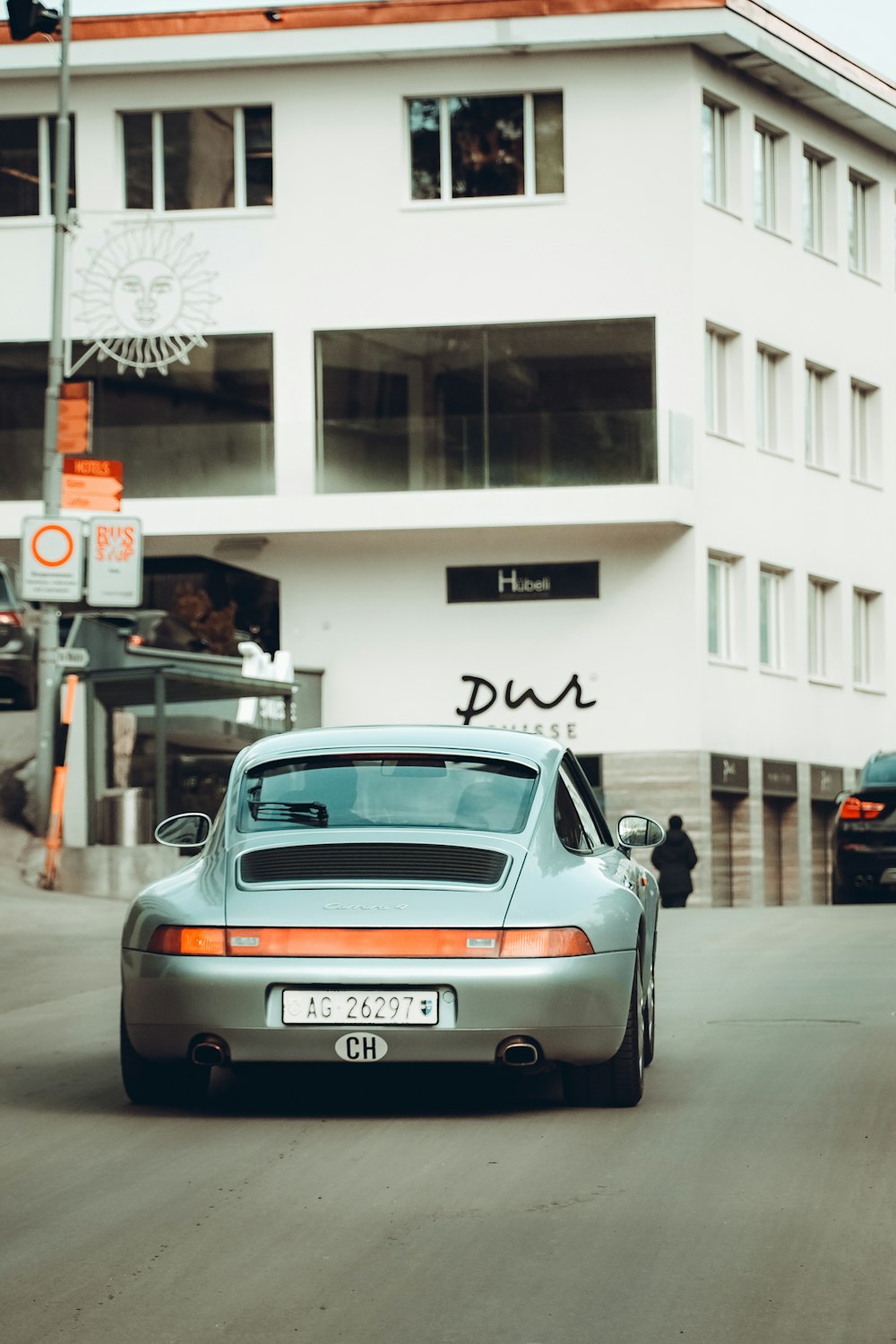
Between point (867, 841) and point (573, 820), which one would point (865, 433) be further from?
point (573, 820)

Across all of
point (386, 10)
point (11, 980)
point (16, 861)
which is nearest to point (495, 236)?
point (386, 10)

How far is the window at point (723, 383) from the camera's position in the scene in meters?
36.8

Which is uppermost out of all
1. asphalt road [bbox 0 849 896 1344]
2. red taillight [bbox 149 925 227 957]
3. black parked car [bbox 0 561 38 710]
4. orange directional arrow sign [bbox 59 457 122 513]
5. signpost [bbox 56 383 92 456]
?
signpost [bbox 56 383 92 456]

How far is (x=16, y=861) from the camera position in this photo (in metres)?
26.8

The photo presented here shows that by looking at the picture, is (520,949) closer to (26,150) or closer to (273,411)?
(273,411)

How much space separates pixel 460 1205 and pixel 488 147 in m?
31.5

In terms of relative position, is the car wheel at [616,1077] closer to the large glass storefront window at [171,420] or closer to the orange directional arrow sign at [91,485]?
the orange directional arrow sign at [91,485]

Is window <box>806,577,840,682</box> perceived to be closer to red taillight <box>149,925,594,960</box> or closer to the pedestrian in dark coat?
the pedestrian in dark coat

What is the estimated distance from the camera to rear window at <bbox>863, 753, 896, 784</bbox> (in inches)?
928

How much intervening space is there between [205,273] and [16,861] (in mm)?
13149

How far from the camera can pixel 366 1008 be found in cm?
788

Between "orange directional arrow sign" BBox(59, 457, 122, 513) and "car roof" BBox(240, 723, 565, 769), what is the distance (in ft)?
59.7

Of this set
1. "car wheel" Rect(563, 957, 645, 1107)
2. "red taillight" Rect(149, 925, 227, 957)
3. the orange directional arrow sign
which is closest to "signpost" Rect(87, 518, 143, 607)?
the orange directional arrow sign

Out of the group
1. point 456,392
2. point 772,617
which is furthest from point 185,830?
point 772,617
